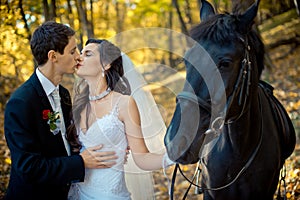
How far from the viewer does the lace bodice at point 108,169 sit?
2.80 meters

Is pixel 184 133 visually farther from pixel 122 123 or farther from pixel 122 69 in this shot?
pixel 122 69

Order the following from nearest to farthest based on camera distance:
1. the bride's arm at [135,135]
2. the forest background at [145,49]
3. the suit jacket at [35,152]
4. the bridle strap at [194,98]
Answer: the bridle strap at [194,98] → the suit jacket at [35,152] → the bride's arm at [135,135] → the forest background at [145,49]

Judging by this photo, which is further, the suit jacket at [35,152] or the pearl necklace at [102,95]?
the pearl necklace at [102,95]

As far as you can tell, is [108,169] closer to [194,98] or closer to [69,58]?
[69,58]

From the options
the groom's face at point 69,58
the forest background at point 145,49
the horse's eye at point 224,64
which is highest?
the groom's face at point 69,58

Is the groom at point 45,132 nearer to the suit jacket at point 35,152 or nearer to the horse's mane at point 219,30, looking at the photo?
the suit jacket at point 35,152

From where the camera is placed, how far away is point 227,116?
2.41 m

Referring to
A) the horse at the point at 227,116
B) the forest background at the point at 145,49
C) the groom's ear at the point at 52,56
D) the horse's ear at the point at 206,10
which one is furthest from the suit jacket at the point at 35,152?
the horse's ear at the point at 206,10

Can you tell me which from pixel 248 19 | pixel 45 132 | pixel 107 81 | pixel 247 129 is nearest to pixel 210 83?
pixel 248 19

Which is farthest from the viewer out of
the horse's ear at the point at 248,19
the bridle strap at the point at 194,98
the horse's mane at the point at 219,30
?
the horse's ear at the point at 248,19

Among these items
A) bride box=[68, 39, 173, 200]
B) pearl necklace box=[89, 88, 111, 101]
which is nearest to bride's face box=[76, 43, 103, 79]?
bride box=[68, 39, 173, 200]

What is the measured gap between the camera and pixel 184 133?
2131mm

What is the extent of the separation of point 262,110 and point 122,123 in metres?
1.09

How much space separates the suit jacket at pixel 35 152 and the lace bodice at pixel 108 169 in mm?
175
